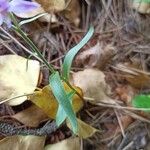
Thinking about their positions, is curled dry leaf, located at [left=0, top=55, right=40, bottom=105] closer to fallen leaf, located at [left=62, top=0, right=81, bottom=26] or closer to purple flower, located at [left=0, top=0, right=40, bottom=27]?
fallen leaf, located at [left=62, top=0, right=81, bottom=26]

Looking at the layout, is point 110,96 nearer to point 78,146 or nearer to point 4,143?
point 78,146

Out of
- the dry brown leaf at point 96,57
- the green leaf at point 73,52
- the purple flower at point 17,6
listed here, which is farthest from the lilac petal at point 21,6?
the dry brown leaf at point 96,57

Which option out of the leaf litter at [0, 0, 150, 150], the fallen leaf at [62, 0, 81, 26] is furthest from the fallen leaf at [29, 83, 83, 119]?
the fallen leaf at [62, 0, 81, 26]

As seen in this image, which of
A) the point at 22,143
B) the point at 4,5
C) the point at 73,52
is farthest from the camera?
the point at 22,143

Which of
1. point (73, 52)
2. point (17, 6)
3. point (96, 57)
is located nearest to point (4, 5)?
point (17, 6)

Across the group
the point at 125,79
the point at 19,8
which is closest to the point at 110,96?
the point at 125,79

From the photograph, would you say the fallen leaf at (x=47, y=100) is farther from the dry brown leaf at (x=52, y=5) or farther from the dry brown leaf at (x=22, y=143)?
the dry brown leaf at (x=52, y=5)

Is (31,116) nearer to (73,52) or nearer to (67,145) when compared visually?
(67,145)
